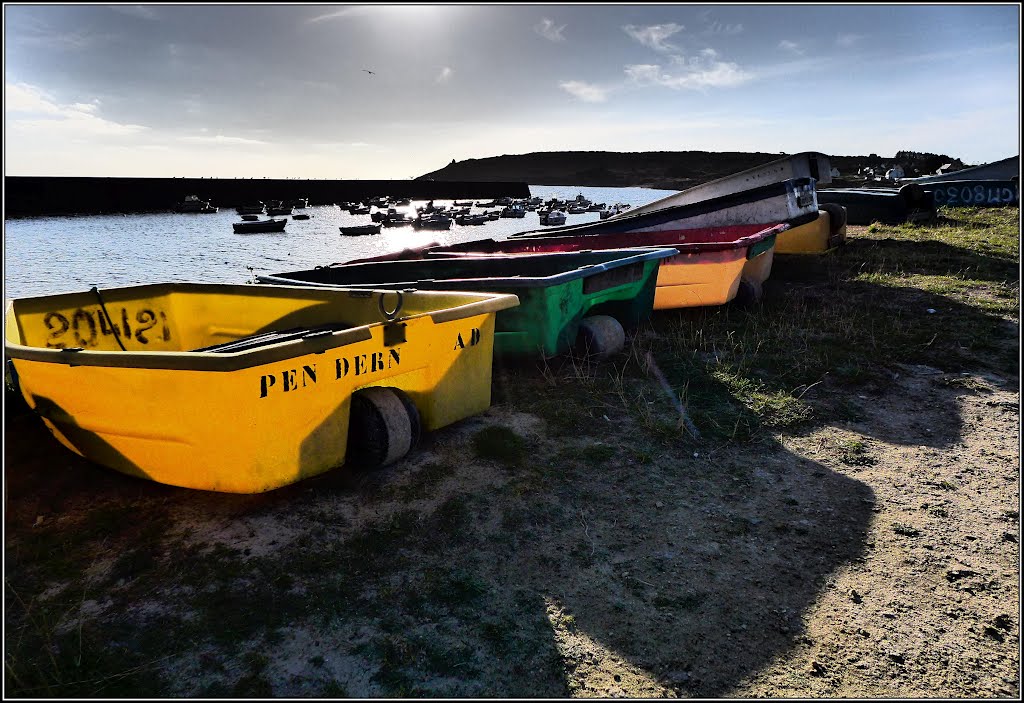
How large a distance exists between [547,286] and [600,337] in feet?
3.30

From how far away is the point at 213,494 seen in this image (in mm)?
3539

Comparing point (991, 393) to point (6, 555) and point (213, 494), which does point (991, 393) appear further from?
point (6, 555)

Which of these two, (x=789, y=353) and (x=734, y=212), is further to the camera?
(x=734, y=212)

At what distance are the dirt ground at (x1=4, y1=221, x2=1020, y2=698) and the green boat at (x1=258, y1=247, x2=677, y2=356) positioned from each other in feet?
5.27

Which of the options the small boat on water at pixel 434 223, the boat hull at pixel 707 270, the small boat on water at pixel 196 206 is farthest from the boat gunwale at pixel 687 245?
the small boat on water at pixel 196 206

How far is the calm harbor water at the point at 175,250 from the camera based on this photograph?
29.7m

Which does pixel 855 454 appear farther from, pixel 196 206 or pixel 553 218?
pixel 196 206

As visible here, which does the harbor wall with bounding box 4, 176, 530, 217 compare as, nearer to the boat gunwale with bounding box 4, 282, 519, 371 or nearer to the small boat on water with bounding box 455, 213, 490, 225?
the small boat on water with bounding box 455, 213, 490, 225

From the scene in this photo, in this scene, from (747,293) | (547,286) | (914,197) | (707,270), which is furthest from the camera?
(914,197)

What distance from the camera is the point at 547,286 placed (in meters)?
5.24

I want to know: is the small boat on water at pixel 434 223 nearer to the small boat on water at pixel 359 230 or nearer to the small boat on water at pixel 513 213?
the small boat on water at pixel 359 230

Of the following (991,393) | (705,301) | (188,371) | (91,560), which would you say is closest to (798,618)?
(188,371)

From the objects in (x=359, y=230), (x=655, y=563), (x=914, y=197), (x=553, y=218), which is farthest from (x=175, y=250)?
(x=655, y=563)

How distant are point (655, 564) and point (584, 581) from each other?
0.37 metres
